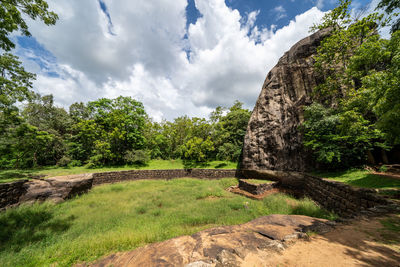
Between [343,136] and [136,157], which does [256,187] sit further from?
[136,157]

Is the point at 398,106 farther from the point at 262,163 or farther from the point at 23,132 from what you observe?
the point at 23,132

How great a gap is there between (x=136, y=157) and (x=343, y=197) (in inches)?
765

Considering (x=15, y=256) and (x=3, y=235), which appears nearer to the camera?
(x=15, y=256)

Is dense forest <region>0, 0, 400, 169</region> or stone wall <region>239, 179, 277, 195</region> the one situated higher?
dense forest <region>0, 0, 400, 169</region>

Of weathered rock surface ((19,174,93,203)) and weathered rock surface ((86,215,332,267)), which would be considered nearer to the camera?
weathered rock surface ((86,215,332,267))

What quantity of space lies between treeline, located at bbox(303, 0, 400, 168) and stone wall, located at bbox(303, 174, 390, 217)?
A: 169cm

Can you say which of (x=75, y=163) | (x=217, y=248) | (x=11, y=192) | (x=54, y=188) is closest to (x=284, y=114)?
(x=217, y=248)

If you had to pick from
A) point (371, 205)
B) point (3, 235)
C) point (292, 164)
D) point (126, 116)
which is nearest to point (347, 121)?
point (371, 205)

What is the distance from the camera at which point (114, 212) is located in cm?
Result: 645

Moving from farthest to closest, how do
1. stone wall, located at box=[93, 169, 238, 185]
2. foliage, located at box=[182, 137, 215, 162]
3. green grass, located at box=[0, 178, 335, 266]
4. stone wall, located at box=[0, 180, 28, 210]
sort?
foliage, located at box=[182, 137, 215, 162]
stone wall, located at box=[93, 169, 238, 185]
stone wall, located at box=[0, 180, 28, 210]
green grass, located at box=[0, 178, 335, 266]

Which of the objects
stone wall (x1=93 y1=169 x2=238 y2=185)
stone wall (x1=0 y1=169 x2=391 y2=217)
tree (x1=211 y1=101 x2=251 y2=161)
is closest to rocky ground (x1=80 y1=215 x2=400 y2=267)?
stone wall (x1=0 y1=169 x2=391 y2=217)

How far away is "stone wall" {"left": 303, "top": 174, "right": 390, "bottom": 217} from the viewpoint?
4.72 metres

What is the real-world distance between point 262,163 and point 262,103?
6496mm

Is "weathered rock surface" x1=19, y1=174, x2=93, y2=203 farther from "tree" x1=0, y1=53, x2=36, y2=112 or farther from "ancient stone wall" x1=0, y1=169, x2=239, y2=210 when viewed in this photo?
"tree" x1=0, y1=53, x2=36, y2=112
